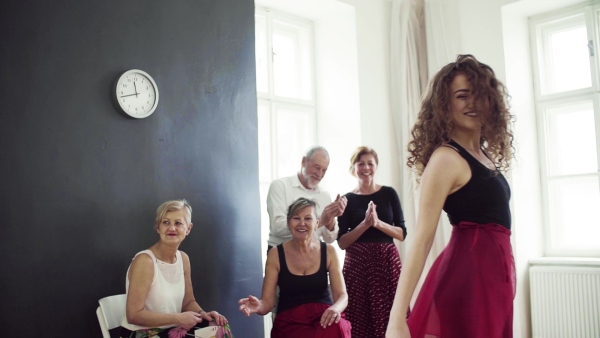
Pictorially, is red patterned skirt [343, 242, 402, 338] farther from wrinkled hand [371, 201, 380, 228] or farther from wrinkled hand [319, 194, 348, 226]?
wrinkled hand [319, 194, 348, 226]

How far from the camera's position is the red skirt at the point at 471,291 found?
1.39m

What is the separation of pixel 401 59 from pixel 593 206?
202cm

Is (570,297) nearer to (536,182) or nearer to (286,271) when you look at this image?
(536,182)

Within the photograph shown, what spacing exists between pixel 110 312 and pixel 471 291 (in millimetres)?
1967

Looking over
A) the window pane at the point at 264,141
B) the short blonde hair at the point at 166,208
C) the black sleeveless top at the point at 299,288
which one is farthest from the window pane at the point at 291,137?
the short blonde hair at the point at 166,208

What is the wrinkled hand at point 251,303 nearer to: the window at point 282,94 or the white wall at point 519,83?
the window at point 282,94

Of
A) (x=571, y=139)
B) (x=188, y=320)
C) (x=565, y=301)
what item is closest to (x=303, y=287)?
(x=188, y=320)

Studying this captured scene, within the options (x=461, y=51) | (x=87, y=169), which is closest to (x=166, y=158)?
(x=87, y=169)

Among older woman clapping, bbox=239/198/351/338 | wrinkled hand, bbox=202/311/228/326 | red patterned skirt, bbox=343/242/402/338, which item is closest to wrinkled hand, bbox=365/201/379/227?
red patterned skirt, bbox=343/242/402/338

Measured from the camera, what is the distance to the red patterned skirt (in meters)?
3.47

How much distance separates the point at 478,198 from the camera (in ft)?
4.81

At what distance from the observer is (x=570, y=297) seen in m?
4.37

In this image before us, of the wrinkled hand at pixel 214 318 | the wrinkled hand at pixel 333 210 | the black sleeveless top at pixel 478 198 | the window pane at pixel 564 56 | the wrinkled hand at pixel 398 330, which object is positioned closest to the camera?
the wrinkled hand at pixel 398 330

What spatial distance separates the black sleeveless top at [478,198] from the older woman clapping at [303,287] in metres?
1.57
